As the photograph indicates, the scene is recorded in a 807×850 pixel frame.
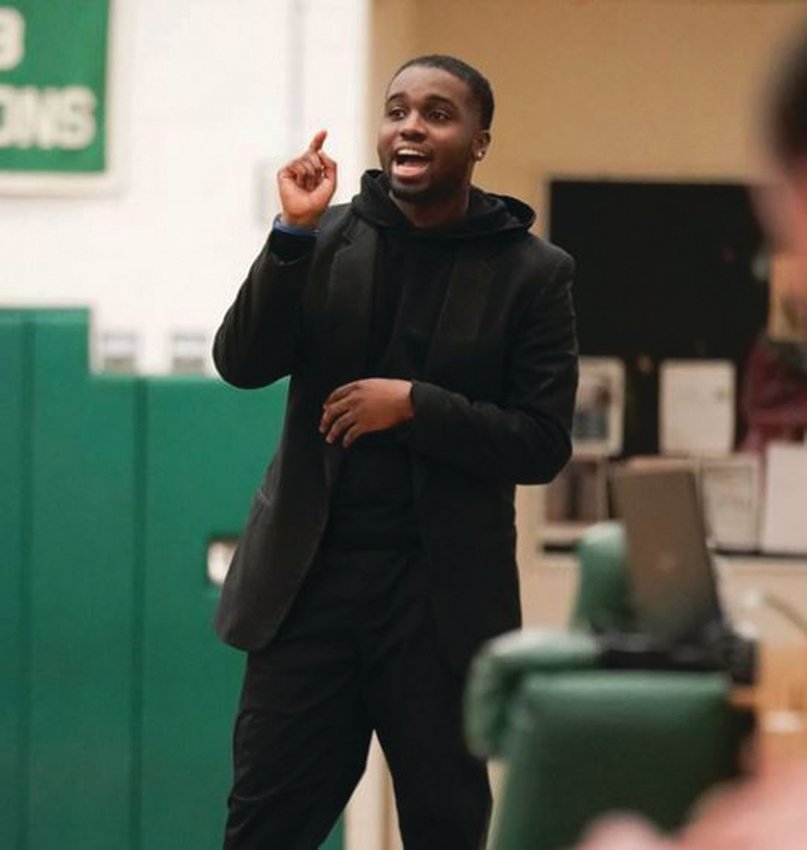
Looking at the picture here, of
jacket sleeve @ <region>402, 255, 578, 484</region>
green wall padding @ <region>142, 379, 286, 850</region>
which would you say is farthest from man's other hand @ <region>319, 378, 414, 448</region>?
green wall padding @ <region>142, 379, 286, 850</region>

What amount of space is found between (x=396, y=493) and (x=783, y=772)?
1.56m

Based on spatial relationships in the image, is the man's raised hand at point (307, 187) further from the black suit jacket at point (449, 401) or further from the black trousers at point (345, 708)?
the black trousers at point (345, 708)

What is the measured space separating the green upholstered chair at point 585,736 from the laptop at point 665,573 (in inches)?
1.0

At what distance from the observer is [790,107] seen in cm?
90

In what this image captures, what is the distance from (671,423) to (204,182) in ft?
6.74

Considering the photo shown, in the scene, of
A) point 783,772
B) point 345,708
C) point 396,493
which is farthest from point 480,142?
point 783,772

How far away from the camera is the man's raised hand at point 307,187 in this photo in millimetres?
2443

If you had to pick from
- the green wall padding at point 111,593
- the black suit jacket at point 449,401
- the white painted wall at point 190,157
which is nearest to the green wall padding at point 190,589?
the green wall padding at point 111,593

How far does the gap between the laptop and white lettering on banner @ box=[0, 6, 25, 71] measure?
2268 millimetres

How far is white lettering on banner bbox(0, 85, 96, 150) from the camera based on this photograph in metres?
3.50

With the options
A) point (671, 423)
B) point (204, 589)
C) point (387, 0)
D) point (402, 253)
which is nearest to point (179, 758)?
point (204, 589)

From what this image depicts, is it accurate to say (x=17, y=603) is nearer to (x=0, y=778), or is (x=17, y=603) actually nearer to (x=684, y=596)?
(x=0, y=778)

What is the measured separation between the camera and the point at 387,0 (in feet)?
13.5

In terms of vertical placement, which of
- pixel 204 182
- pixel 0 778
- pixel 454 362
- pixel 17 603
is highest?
pixel 204 182
